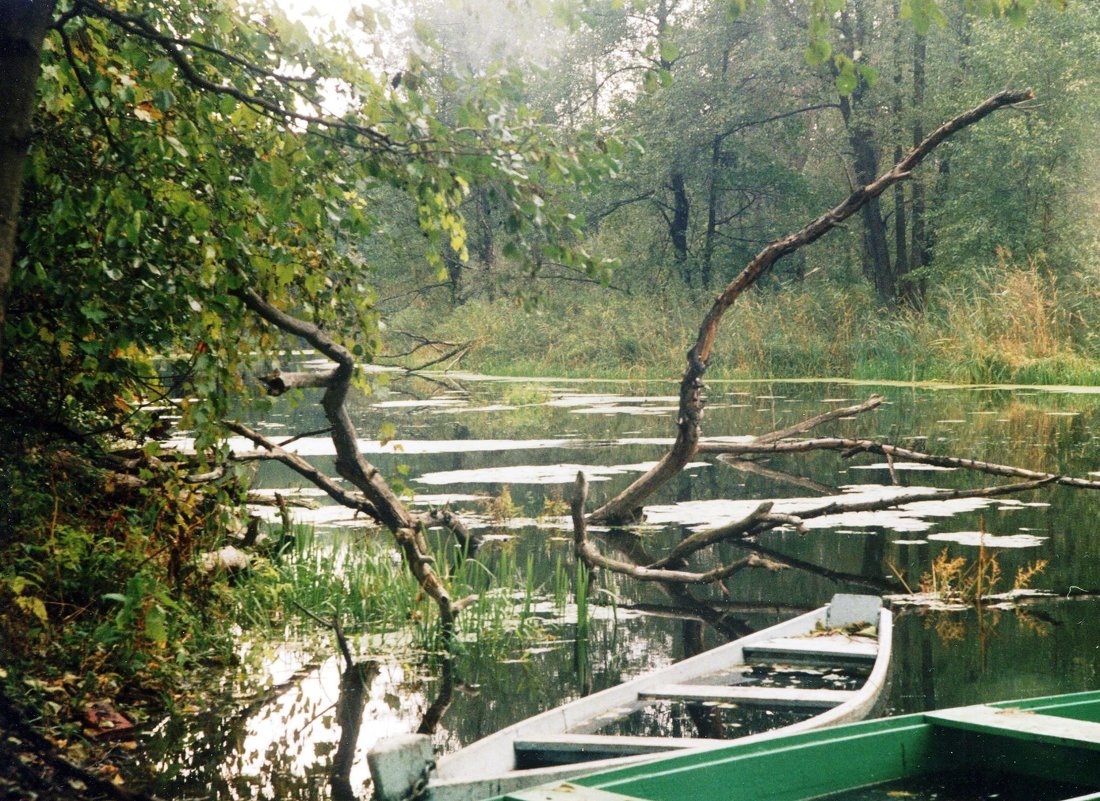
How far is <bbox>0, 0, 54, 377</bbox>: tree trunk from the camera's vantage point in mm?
2961

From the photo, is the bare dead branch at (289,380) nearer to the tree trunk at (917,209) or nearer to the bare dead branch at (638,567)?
the bare dead branch at (638,567)

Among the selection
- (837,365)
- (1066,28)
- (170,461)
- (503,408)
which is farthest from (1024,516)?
(1066,28)

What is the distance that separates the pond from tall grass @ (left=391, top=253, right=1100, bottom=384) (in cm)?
149

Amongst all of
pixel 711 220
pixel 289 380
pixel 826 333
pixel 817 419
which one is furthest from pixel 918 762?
pixel 711 220

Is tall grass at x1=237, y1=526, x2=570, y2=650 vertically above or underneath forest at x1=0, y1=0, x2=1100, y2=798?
underneath

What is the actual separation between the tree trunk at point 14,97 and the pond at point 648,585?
6.34 ft

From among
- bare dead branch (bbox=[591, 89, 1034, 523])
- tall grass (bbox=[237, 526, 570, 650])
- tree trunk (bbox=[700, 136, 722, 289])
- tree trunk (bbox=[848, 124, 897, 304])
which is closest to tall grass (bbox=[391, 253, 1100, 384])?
tree trunk (bbox=[848, 124, 897, 304])

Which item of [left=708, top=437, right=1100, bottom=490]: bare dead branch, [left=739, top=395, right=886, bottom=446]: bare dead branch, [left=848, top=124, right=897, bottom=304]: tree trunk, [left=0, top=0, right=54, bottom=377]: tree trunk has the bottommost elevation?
[left=708, top=437, right=1100, bottom=490]: bare dead branch

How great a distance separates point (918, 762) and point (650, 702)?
1365 mm

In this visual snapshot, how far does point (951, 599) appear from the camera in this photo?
6559 millimetres

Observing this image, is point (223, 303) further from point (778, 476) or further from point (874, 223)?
point (874, 223)

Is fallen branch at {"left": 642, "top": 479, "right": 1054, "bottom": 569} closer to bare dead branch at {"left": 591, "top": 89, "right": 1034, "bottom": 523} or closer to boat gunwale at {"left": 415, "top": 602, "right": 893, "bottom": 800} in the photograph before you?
bare dead branch at {"left": 591, "top": 89, "right": 1034, "bottom": 523}

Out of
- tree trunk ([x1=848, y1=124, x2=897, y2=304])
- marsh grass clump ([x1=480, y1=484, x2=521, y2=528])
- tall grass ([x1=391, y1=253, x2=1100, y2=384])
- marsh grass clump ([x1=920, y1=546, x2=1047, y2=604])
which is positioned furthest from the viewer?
tree trunk ([x1=848, y1=124, x2=897, y2=304])

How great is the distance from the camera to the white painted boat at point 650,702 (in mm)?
2945
